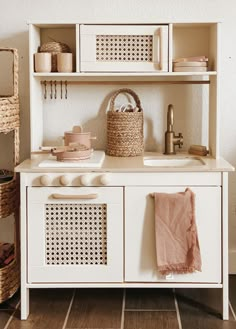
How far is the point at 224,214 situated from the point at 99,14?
1.34 metres

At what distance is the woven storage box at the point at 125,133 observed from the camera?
322 cm

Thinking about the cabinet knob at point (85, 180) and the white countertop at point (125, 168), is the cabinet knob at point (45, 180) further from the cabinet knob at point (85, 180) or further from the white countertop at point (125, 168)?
the cabinet knob at point (85, 180)

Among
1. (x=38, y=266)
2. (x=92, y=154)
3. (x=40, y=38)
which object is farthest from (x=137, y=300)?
(x=40, y=38)

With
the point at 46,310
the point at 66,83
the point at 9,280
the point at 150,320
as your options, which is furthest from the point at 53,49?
the point at 150,320

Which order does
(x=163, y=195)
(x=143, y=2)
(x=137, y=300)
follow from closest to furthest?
(x=163, y=195) < (x=137, y=300) < (x=143, y=2)

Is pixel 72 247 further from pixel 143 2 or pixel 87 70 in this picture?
pixel 143 2

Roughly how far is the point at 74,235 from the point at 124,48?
102 centimetres

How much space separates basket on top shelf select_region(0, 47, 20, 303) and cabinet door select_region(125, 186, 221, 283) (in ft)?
2.08

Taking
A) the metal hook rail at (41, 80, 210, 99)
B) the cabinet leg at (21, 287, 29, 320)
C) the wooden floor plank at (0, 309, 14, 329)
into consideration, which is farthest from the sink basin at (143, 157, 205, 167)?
the wooden floor plank at (0, 309, 14, 329)

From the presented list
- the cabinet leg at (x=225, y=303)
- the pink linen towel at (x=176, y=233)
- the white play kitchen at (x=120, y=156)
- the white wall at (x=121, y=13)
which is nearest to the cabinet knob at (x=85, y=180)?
the white play kitchen at (x=120, y=156)

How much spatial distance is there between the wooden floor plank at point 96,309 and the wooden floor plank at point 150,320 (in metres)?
0.05

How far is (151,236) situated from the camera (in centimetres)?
287

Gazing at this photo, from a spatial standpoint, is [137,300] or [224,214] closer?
Result: [224,214]

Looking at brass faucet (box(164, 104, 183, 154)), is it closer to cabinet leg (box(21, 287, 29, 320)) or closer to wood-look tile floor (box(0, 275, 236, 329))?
wood-look tile floor (box(0, 275, 236, 329))
